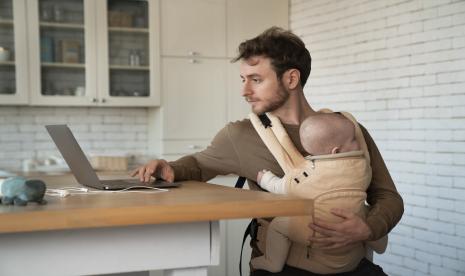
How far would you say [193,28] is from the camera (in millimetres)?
5125

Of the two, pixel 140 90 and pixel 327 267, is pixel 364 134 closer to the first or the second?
pixel 327 267

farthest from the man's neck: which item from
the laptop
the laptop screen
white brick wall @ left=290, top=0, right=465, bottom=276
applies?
white brick wall @ left=290, top=0, right=465, bottom=276

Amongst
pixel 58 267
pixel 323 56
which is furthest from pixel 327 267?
pixel 323 56

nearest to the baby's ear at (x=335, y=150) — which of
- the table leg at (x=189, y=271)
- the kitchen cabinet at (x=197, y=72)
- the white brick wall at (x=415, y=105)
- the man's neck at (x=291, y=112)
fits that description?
the man's neck at (x=291, y=112)

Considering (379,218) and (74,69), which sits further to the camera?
(74,69)

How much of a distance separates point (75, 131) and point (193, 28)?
4.42 ft

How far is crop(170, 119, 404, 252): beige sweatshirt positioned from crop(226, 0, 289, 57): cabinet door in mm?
2931

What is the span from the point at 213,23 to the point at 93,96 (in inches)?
48.4

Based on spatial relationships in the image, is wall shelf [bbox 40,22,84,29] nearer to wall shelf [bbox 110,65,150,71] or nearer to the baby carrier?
wall shelf [bbox 110,65,150,71]

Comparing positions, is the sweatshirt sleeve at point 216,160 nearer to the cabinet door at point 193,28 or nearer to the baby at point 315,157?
the baby at point 315,157

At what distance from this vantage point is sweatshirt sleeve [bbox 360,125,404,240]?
2.05m

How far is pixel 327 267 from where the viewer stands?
2002mm

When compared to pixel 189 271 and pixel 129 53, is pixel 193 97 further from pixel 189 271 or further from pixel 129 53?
pixel 189 271

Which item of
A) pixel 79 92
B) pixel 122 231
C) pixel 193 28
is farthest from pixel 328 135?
pixel 193 28
